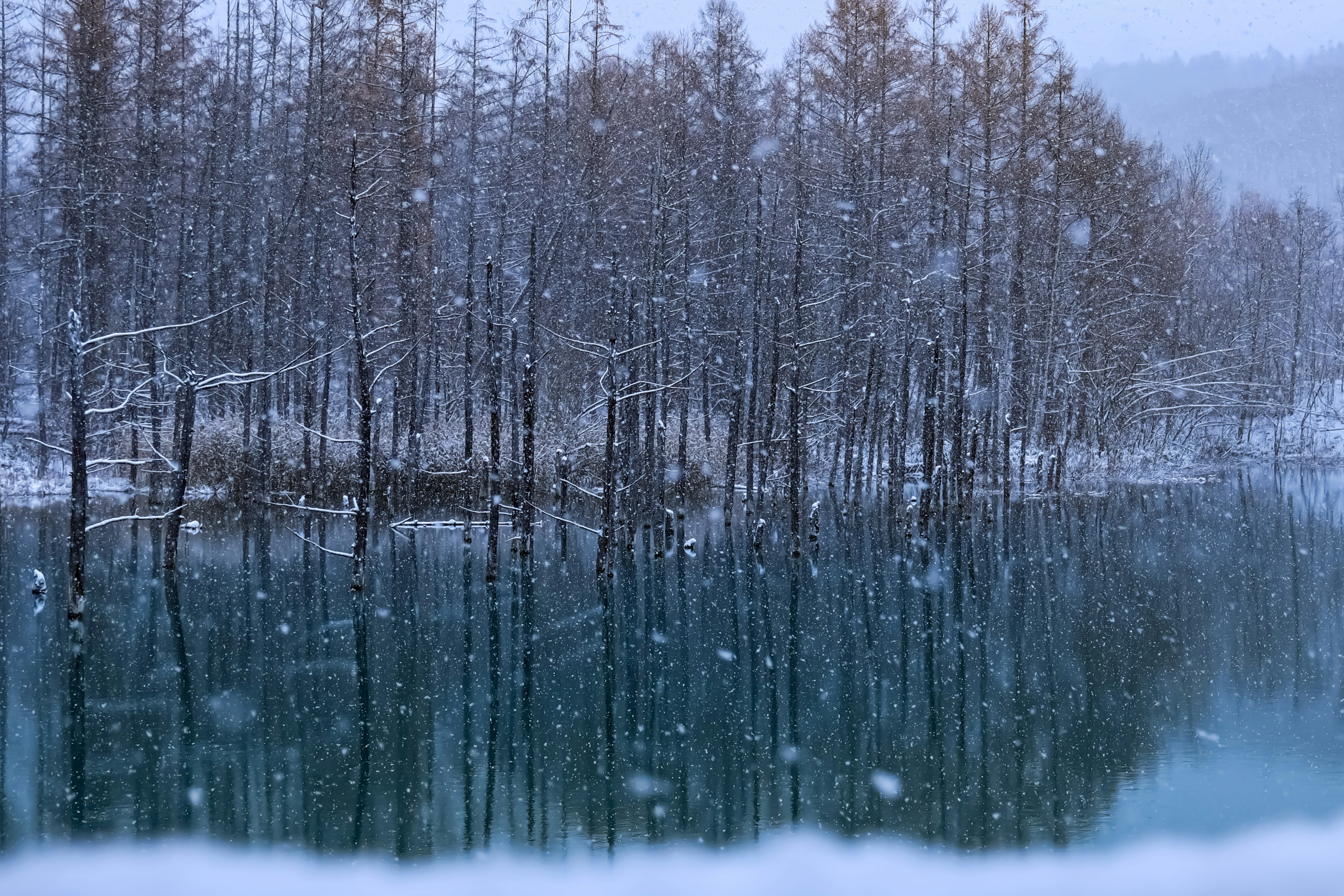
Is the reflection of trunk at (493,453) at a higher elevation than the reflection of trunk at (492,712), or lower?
higher

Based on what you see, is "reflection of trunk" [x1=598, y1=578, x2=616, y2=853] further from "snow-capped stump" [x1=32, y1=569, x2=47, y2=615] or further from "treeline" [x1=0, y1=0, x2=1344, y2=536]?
"snow-capped stump" [x1=32, y1=569, x2=47, y2=615]

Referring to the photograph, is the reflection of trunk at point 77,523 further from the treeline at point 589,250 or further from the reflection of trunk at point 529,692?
the treeline at point 589,250

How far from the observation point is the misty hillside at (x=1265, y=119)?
11319cm

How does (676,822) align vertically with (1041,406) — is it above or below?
below

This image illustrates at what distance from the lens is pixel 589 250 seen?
104 ft

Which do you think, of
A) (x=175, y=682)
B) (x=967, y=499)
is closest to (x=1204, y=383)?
(x=967, y=499)

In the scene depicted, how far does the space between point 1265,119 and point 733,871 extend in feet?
493

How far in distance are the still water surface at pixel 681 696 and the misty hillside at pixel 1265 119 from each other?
87.5m

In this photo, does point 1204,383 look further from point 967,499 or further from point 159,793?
point 159,793

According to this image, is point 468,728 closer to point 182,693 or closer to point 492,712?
point 492,712

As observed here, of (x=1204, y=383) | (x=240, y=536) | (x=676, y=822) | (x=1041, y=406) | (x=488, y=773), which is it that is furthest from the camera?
(x=1204, y=383)

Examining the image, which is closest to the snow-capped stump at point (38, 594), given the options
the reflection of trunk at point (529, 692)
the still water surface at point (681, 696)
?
the still water surface at point (681, 696)

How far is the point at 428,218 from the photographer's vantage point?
2775cm

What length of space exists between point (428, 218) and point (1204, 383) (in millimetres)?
26888
